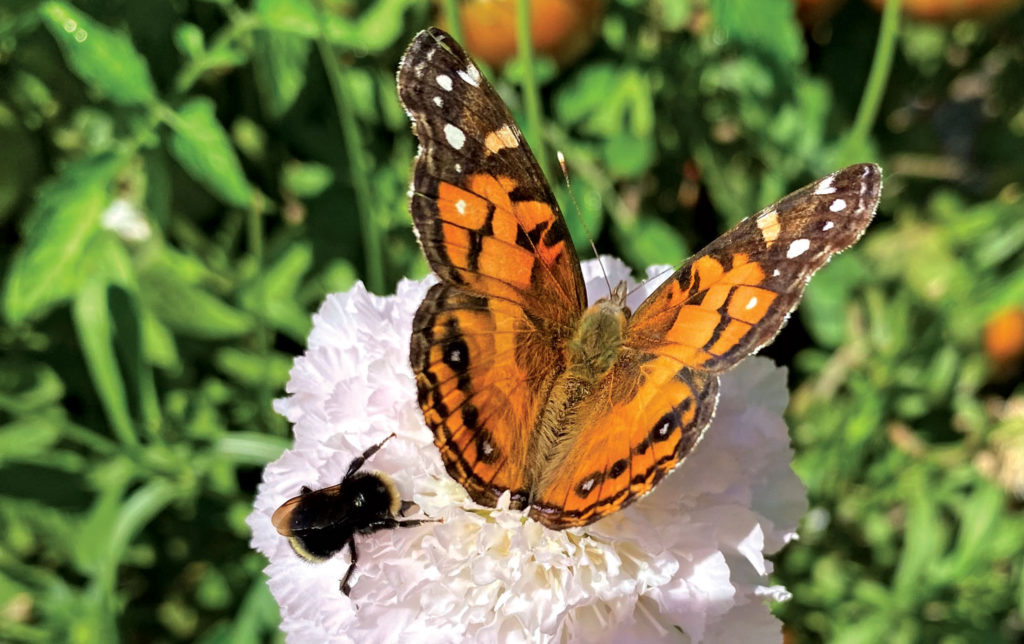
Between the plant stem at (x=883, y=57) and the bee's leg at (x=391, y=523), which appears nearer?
the bee's leg at (x=391, y=523)

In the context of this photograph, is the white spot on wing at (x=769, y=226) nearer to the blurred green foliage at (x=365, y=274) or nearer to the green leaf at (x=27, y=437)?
the blurred green foliage at (x=365, y=274)

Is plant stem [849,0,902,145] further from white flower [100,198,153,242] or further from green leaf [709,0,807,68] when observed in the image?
white flower [100,198,153,242]

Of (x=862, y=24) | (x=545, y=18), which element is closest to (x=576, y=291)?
(x=545, y=18)

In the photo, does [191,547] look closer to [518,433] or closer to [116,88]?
[116,88]

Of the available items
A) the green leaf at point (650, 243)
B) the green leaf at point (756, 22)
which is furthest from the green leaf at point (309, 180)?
the green leaf at point (756, 22)

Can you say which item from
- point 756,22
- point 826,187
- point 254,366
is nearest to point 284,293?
point 254,366
